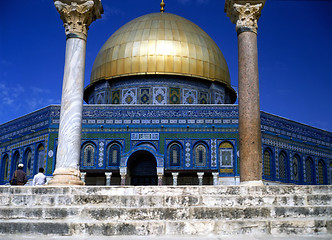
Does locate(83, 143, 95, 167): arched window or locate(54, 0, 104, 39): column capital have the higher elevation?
locate(54, 0, 104, 39): column capital

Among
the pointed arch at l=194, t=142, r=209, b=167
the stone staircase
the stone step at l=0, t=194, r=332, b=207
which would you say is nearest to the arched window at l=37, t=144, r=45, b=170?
the pointed arch at l=194, t=142, r=209, b=167

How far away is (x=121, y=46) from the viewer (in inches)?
1030

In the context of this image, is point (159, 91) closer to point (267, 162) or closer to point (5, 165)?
point (267, 162)

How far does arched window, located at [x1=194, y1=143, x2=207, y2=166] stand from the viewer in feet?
70.5

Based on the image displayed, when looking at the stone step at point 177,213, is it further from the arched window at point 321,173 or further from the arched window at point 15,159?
the arched window at point 321,173

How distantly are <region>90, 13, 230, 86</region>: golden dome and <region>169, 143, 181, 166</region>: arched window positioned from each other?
15.6 ft

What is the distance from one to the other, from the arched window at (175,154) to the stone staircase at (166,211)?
530 inches

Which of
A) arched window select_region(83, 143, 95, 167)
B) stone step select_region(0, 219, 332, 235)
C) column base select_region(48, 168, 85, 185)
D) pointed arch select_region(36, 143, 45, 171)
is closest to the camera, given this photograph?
stone step select_region(0, 219, 332, 235)

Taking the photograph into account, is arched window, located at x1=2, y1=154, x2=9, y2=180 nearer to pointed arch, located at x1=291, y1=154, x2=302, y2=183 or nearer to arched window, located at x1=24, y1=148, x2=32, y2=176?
arched window, located at x1=24, y1=148, x2=32, y2=176

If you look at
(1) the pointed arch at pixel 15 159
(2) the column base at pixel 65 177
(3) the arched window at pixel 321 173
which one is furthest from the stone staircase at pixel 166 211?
(3) the arched window at pixel 321 173

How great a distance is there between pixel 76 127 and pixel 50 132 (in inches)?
487

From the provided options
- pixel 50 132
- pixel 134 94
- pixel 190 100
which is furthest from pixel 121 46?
pixel 50 132

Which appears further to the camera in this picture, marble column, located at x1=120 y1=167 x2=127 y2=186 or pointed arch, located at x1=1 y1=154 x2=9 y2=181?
pointed arch, located at x1=1 y1=154 x2=9 y2=181

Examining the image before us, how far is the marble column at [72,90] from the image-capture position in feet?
32.1
